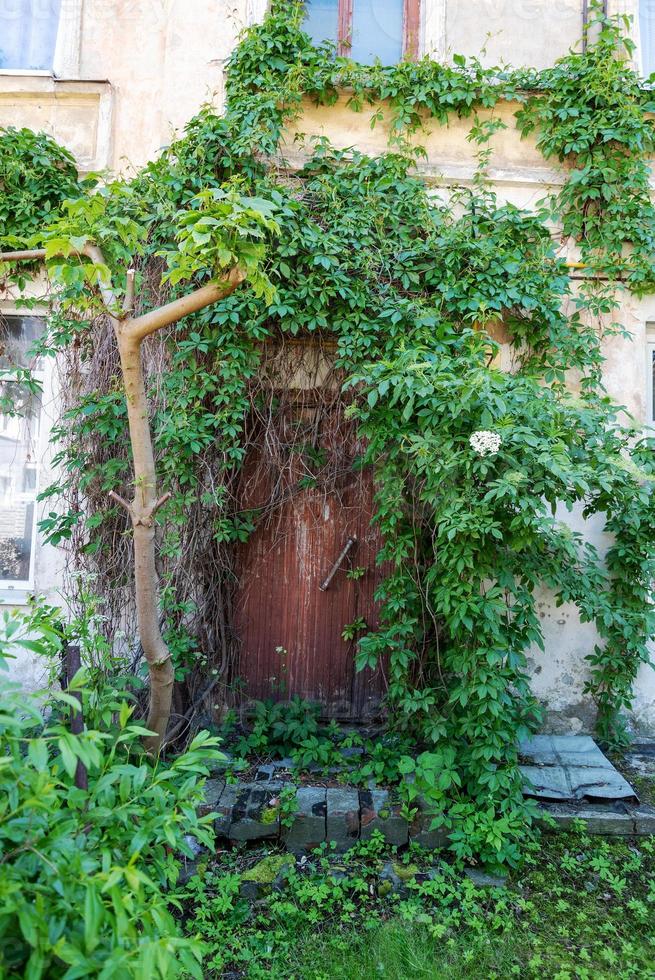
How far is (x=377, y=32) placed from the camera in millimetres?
5105

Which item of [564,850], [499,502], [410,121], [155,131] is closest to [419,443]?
[499,502]

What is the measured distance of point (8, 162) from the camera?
4.59 m

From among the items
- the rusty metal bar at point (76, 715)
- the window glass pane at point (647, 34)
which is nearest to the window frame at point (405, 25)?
the window glass pane at point (647, 34)

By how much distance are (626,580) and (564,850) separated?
5.72ft

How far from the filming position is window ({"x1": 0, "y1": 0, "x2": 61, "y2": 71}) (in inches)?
203

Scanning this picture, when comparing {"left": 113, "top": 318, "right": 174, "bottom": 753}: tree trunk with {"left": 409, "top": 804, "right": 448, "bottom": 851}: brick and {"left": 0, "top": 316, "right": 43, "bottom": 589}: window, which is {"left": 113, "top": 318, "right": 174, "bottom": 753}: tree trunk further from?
{"left": 0, "top": 316, "right": 43, "bottom": 589}: window

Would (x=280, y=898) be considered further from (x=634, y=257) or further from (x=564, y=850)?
(x=634, y=257)

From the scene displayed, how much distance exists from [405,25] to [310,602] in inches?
173

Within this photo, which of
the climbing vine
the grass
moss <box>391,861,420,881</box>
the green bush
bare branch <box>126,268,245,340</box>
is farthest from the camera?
the climbing vine

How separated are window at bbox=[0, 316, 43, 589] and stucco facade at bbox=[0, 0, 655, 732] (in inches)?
6.1

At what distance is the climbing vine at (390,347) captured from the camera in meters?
3.95

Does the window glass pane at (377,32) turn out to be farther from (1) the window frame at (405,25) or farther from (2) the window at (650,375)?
(2) the window at (650,375)

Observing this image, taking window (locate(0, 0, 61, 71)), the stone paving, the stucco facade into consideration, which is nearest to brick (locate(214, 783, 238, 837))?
the stone paving

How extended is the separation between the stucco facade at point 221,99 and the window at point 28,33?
20cm
